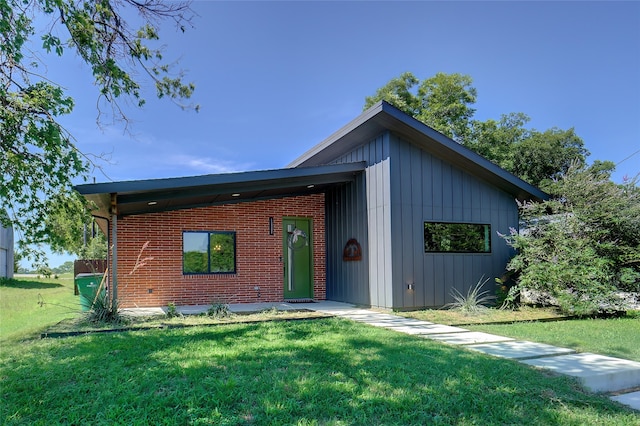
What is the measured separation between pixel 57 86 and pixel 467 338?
6.68 metres

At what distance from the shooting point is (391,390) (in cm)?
342

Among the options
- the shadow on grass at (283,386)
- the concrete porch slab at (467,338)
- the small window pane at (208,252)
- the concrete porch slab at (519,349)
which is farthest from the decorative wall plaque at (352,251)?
the shadow on grass at (283,386)

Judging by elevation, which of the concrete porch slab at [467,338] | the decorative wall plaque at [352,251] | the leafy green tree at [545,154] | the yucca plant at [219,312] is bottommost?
the concrete porch slab at [467,338]

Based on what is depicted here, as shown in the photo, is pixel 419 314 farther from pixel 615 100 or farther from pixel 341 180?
pixel 615 100

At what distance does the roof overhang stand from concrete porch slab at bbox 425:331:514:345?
4423 millimetres

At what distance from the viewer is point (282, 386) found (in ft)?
11.2

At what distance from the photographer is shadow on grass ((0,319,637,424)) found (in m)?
3.00

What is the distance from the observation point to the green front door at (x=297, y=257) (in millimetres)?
10727

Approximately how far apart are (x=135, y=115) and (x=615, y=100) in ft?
57.4

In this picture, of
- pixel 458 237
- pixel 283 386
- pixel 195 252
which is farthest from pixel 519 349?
pixel 195 252

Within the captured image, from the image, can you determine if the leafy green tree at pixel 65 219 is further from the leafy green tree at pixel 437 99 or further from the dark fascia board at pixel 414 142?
the leafy green tree at pixel 437 99

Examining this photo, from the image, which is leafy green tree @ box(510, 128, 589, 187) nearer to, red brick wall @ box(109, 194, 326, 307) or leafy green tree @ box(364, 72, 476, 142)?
leafy green tree @ box(364, 72, 476, 142)

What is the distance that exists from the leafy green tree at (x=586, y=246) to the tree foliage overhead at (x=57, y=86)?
7765mm

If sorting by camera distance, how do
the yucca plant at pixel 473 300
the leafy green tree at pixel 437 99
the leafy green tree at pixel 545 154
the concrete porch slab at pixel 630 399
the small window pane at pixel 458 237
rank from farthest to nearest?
the leafy green tree at pixel 545 154 → the leafy green tree at pixel 437 99 → the small window pane at pixel 458 237 → the yucca plant at pixel 473 300 → the concrete porch slab at pixel 630 399
